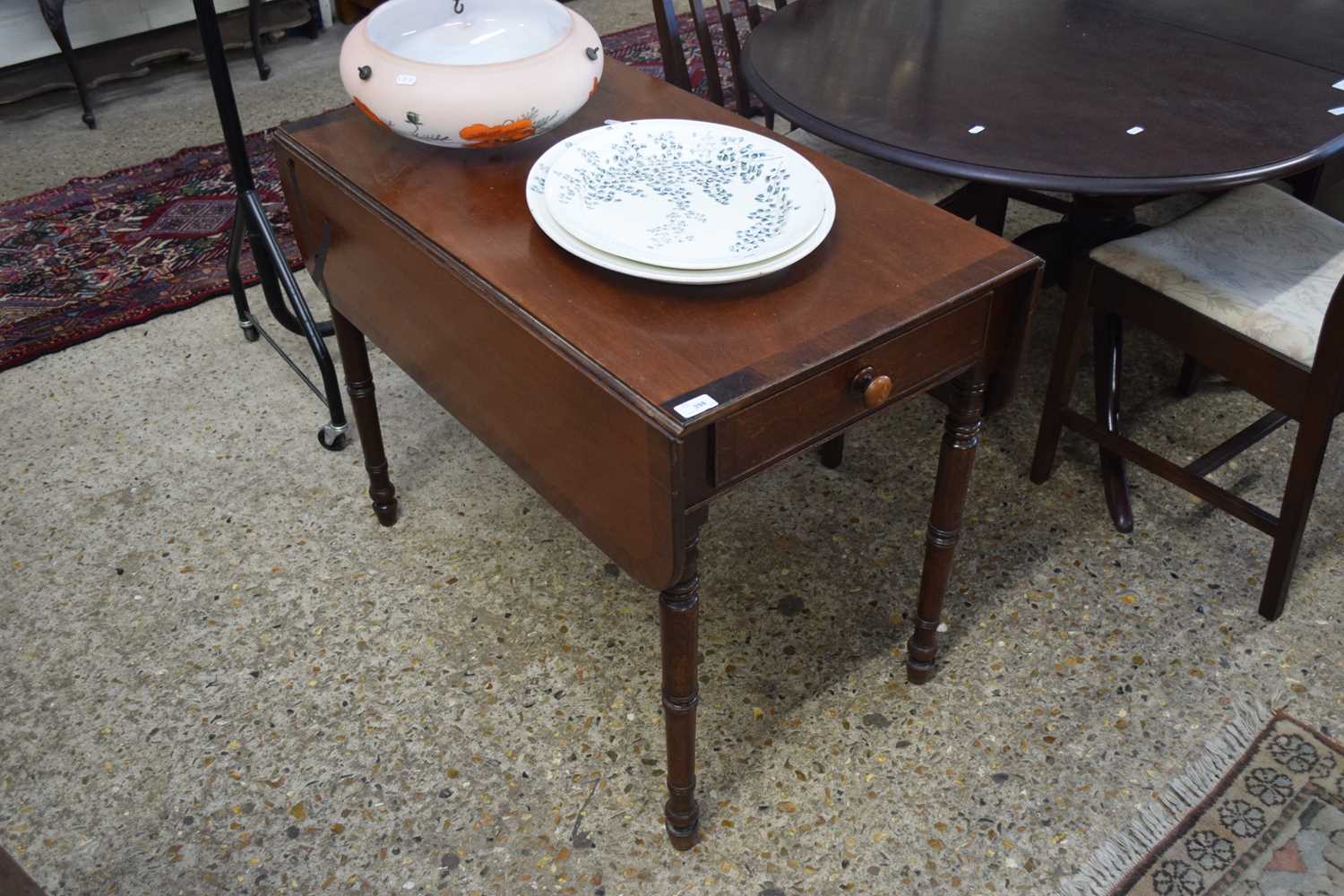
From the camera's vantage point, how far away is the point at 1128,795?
1502 millimetres

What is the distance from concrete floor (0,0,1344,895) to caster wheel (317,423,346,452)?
0.02 metres

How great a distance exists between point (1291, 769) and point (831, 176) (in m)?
0.98

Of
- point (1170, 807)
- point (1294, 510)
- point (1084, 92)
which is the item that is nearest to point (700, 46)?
point (1084, 92)

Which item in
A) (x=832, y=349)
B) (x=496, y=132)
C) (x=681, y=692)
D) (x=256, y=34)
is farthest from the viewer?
(x=256, y=34)

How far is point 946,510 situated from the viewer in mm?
1471

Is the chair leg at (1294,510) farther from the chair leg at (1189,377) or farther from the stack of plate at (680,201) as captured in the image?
the stack of plate at (680,201)

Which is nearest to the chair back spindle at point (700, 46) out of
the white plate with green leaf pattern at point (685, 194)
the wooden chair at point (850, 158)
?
the wooden chair at point (850, 158)

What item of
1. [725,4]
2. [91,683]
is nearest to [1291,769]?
[725,4]

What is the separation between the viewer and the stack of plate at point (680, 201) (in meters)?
1.20

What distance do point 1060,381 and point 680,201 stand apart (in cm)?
85

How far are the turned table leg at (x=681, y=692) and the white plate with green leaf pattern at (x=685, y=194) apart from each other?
12.2 inches

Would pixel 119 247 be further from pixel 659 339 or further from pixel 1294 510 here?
pixel 1294 510

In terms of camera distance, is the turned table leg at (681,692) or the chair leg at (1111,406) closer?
the turned table leg at (681,692)

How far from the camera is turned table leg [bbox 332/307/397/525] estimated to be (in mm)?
1721
